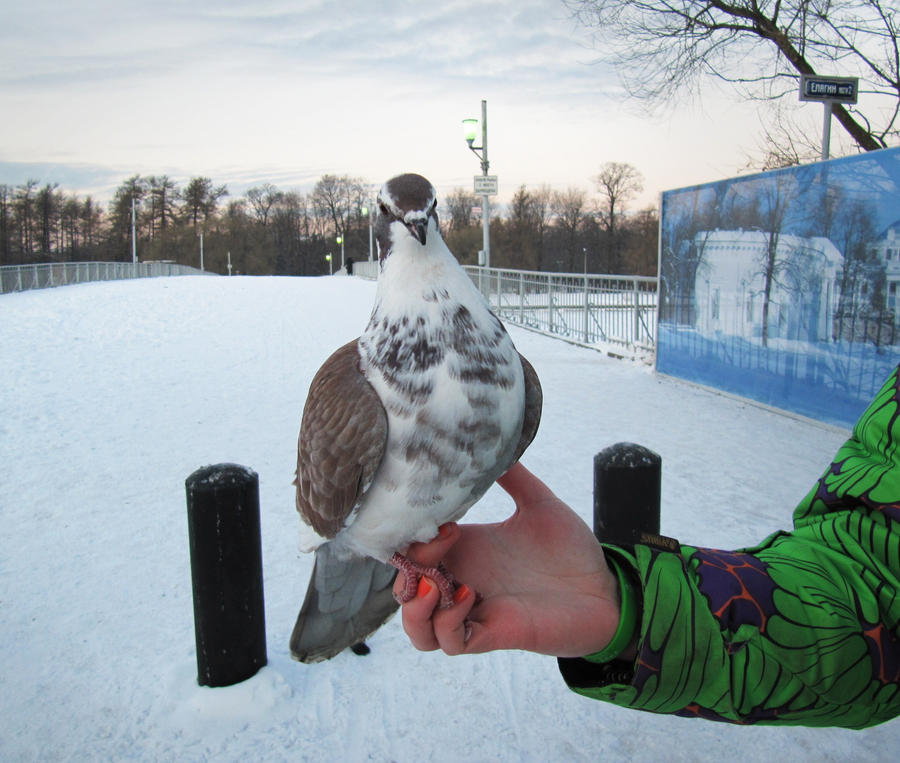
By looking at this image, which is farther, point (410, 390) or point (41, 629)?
point (41, 629)

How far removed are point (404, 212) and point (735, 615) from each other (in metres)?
1.24

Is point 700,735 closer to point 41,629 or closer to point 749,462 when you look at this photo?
point 41,629

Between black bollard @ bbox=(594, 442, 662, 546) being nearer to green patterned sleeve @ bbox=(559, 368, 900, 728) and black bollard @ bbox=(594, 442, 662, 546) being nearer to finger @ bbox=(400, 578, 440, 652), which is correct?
green patterned sleeve @ bbox=(559, 368, 900, 728)

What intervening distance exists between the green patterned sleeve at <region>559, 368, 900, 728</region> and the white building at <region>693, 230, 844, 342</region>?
742 centimetres

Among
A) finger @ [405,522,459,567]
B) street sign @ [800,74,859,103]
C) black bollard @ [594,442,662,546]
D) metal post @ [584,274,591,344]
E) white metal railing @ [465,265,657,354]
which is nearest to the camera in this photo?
finger @ [405,522,459,567]

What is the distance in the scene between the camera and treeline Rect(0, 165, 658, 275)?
1780 inches

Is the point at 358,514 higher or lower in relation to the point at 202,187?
lower

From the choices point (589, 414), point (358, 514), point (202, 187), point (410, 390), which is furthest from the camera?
point (202, 187)

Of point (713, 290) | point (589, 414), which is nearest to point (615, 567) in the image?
point (589, 414)

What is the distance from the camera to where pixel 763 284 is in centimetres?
955

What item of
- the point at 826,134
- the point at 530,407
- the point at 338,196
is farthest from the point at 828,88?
the point at 338,196

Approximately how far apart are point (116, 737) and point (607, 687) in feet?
9.09

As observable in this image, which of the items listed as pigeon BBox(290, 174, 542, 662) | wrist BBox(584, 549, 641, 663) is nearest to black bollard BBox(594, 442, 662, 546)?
pigeon BBox(290, 174, 542, 662)

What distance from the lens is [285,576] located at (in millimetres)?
4938
